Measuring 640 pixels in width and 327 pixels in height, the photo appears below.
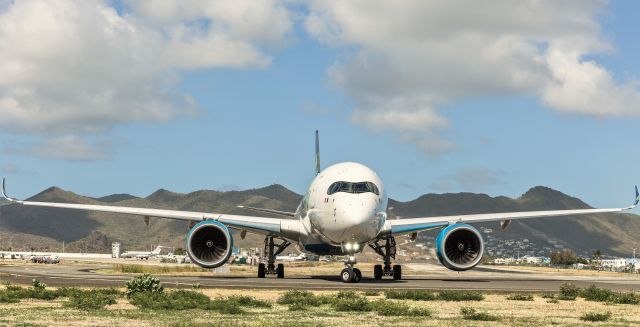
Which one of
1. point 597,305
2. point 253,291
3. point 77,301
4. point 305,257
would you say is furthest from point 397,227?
point 305,257

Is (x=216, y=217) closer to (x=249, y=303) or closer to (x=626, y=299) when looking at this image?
(x=249, y=303)

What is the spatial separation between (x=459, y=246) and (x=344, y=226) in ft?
19.7

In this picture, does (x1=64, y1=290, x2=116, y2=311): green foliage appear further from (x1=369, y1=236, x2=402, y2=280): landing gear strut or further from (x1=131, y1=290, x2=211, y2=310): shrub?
(x1=369, y1=236, x2=402, y2=280): landing gear strut

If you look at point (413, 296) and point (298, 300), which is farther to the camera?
point (413, 296)

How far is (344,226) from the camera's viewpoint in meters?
35.1

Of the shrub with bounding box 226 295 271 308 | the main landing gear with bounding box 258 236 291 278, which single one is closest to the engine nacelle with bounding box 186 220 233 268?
the main landing gear with bounding box 258 236 291 278

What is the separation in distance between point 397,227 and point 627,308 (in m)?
17.3

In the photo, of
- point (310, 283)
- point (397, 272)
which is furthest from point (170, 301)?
point (397, 272)

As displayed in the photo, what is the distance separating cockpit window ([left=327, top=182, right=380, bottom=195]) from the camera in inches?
1406

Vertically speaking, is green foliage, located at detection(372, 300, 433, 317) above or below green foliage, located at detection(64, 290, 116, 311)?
below

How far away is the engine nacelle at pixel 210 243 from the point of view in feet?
122

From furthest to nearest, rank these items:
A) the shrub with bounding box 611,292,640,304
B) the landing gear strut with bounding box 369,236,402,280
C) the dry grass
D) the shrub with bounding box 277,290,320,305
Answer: the landing gear strut with bounding box 369,236,402,280
the shrub with bounding box 611,292,640,304
the shrub with bounding box 277,290,320,305
the dry grass

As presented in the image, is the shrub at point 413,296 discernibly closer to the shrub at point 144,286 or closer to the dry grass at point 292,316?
the dry grass at point 292,316

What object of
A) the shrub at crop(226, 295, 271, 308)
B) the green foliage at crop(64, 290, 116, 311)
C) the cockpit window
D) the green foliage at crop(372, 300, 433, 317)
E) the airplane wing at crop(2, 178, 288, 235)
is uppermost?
the cockpit window
